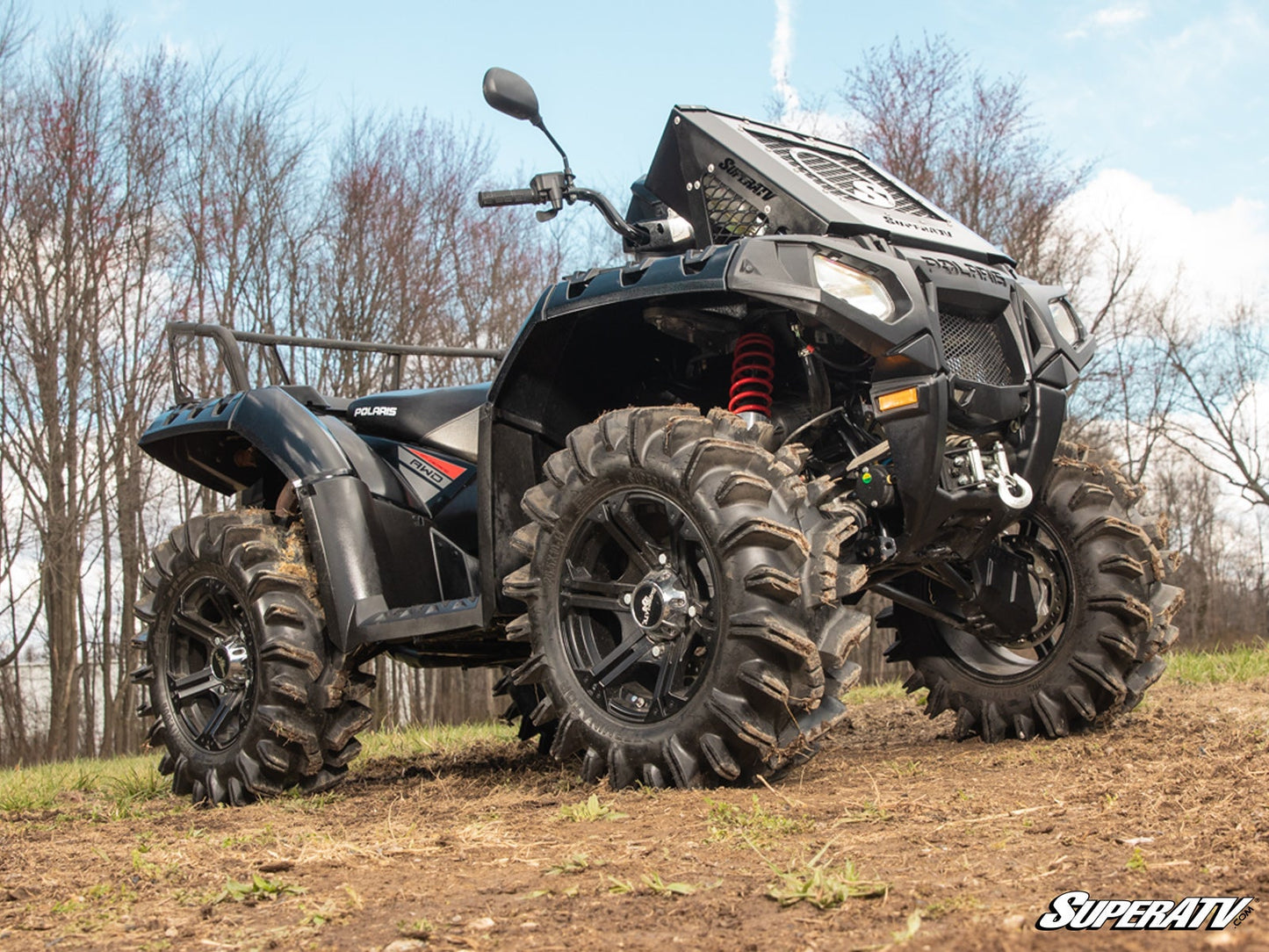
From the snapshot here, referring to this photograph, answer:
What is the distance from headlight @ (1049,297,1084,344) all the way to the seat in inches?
91.2

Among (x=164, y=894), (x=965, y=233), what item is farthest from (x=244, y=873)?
(x=965, y=233)

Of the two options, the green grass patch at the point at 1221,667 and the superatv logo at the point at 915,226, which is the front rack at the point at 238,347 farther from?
the green grass patch at the point at 1221,667

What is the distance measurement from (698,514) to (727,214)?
137 centimetres

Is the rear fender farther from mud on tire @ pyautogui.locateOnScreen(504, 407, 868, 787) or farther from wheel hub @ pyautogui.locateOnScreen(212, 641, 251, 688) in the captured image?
mud on tire @ pyautogui.locateOnScreen(504, 407, 868, 787)

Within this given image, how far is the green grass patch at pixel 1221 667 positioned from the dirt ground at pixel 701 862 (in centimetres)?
322

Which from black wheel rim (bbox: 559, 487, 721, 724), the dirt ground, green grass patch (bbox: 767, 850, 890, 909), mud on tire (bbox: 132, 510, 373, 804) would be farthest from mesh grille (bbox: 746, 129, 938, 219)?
green grass patch (bbox: 767, 850, 890, 909)

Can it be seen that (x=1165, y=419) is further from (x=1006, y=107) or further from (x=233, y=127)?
(x=233, y=127)

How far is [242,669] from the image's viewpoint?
5.15 meters

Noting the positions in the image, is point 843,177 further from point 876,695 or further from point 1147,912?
point 876,695

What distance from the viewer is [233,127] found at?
17109 millimetres

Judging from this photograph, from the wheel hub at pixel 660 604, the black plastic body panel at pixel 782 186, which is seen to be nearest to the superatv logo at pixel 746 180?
the black plastic body panel at pixel 782 186

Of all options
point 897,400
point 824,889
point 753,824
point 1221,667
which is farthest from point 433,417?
point 1221,667

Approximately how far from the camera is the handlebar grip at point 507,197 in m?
4.86

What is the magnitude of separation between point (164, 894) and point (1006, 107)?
17832mm
